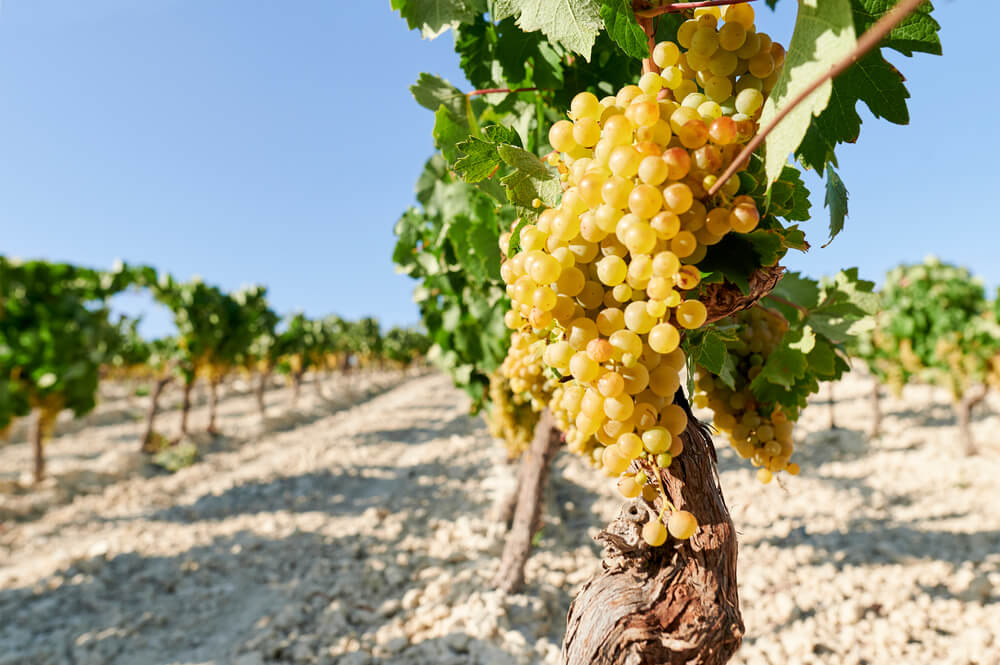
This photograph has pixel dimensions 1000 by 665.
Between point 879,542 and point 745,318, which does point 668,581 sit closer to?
point 745,318

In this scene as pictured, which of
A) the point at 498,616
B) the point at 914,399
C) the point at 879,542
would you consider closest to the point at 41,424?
the point at 498,616

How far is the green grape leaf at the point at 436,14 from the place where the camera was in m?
1.82

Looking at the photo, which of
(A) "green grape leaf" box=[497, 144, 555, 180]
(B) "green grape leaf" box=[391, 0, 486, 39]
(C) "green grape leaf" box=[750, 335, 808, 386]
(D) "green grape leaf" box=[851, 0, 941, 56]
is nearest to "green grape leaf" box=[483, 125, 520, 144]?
(A) "green grape leaf" box=[497, 144, 555, 180]

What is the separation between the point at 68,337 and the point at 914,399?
86.6 ft

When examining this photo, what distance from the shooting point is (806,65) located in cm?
98

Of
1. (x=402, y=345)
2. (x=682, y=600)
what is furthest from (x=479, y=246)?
(x=402, y=345)

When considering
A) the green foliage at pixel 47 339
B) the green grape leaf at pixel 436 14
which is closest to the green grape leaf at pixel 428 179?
the green grape leaf at pixel 436 14

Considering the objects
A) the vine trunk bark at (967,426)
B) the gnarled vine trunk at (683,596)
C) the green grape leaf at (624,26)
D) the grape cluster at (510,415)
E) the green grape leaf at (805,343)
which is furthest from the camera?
the vine trunk bark at (967,426)

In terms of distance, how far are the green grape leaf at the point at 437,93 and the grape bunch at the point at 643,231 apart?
1.10m

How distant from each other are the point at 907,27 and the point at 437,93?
1.62 metres

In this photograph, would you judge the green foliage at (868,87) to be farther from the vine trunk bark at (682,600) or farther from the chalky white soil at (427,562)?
the chalky white soil at (427,562)

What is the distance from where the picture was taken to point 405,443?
47.3 ft

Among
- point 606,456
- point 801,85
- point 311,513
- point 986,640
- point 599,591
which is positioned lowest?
point 311,513

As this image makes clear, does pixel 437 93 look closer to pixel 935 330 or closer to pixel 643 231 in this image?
pixel 643 231
